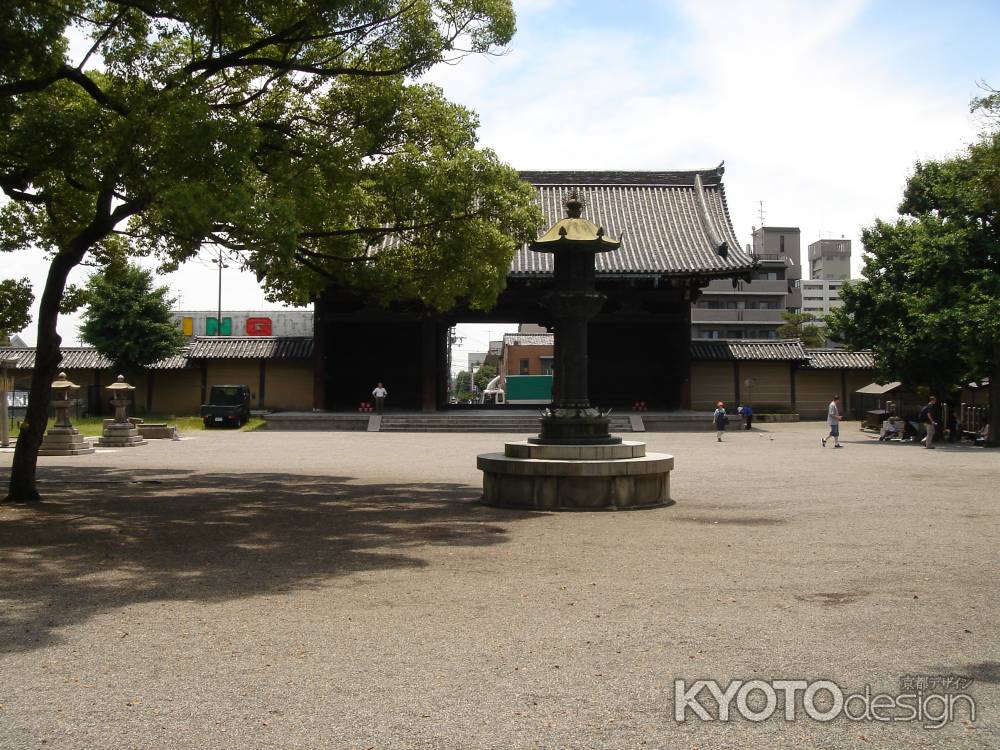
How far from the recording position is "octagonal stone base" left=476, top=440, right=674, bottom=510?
11.6m

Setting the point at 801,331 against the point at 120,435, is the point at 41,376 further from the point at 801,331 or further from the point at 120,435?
the point at 801,331

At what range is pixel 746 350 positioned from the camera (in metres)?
37.5

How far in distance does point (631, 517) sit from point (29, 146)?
334 inches

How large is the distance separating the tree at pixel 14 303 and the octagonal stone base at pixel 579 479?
24.7 ft

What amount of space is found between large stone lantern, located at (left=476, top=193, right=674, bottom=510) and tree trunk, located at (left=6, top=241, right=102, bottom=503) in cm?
600

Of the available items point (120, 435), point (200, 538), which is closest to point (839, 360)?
point (120, 435)

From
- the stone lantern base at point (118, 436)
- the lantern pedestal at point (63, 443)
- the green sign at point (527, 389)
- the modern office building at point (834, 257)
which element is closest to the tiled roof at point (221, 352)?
the stone lantern base at point (118, 436)

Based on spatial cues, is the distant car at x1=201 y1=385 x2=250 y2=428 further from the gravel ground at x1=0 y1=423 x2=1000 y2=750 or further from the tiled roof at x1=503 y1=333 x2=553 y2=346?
the tiled roof at x1=503 y1=333 x2=553 y2=346

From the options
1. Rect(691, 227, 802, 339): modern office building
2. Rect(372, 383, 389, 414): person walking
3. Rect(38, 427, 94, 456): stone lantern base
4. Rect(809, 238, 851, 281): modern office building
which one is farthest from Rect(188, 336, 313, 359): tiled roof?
Rect(809, 238, 851, 281): modern office building

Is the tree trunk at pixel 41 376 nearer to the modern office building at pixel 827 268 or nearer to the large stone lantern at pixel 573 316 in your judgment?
the large stone lantern at pixel 573 316

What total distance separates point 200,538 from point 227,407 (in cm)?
2401

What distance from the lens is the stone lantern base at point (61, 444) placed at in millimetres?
21906

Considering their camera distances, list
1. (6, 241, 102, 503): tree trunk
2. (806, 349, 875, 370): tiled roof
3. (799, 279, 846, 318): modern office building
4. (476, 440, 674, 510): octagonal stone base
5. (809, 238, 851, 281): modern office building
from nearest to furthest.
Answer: (476, 440, 674, 510): octagonal stone base < (6, 241, 102, 503): tree trunk < (806, 349, 875, 370): tiled roof < (799, 279, 846, 318): modern office building < (809, 238, 851, 281): modern office building

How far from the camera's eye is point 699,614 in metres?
6.21
